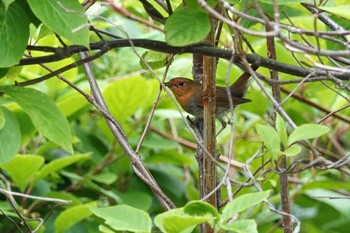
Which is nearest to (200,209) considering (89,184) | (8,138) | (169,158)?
(8,138)

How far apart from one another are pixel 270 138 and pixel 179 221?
45 centimetres

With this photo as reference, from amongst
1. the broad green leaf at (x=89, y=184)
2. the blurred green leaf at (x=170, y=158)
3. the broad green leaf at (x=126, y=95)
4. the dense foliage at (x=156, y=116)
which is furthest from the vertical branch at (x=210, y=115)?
the blurred green leaf at (x=170, y=158)

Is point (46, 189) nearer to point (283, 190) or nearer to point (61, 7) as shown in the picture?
point (283, 190)

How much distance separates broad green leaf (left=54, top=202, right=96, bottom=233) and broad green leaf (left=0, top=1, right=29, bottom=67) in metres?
1.13

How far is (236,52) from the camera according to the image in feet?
5.33

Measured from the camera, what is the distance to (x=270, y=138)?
1.71 metres

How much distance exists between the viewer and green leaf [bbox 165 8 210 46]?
1479 mm

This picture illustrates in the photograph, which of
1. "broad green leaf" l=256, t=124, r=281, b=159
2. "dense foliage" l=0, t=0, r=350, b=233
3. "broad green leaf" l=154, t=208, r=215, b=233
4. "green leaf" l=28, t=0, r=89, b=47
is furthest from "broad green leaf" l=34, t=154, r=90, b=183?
"broad green leaf" l=154, t=208, r=215, b=233

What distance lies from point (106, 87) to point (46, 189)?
50 cm

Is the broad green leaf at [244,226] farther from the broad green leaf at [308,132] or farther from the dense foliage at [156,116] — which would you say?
the broad green leaf at [308,132]

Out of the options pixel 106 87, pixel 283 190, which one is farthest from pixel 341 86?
pixel 106 87

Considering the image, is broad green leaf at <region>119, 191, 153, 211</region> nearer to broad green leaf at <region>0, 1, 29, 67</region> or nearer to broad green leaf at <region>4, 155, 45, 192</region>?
broad green leaf at <region>4, 155, 45, 192</region>

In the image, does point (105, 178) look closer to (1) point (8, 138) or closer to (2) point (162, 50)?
(1) point (8, 138)

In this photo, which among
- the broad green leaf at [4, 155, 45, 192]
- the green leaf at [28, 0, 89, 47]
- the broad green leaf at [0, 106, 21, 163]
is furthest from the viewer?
the broad green leaf at [4, 155, 45, 192]
